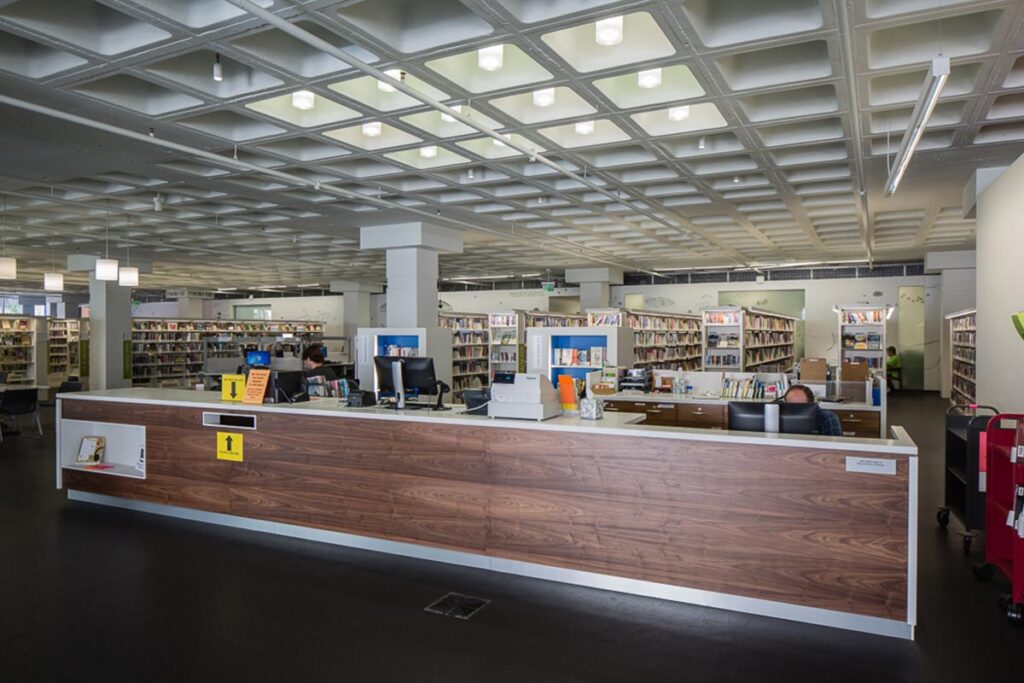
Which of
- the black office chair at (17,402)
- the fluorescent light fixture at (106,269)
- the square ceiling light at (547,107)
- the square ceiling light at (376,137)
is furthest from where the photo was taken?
the fluorescent light fixture at (106,269)

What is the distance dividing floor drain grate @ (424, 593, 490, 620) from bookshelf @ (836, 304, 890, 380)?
1054cm

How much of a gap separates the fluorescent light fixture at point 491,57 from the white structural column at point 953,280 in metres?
15.4

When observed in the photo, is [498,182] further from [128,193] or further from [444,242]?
[128,193]

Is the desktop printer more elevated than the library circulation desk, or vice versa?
the desktop printer

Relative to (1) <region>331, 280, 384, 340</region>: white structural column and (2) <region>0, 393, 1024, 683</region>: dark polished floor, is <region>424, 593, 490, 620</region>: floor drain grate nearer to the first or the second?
(2) <region>0, 393, 1024, 683</region>: dark polished floor

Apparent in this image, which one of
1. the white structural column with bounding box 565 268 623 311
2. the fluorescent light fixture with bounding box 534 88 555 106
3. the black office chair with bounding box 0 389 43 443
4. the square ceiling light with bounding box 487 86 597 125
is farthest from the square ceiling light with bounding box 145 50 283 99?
the white structural column with bounding box 565 268 623 311

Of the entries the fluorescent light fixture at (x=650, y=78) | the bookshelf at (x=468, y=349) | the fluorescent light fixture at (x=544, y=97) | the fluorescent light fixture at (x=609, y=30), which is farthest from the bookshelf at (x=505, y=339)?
the fluorescent light fixture at (x=609, y=30)

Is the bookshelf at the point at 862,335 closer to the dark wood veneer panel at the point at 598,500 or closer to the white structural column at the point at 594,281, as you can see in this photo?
the white structural column at the point at 594,281

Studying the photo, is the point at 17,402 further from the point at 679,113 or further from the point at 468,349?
the point at 679,113

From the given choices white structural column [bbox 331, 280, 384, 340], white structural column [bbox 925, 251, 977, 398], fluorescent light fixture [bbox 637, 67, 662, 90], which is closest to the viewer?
fluorescent light fixture [bbox 637, 67, 662, 90]

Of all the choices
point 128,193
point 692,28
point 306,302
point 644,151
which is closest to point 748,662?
point 692,28

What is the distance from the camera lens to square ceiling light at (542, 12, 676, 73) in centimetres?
464

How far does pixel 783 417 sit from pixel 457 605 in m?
2.38

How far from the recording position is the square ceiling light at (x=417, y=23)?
4.27 m
